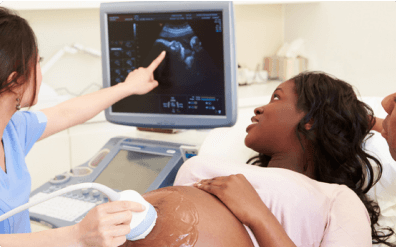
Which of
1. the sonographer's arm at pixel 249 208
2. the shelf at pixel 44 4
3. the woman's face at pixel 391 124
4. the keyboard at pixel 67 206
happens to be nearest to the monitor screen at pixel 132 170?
the keyboard at pixel 67 206

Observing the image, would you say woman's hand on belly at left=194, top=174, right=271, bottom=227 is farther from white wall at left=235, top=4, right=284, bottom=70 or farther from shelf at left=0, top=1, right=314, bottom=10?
white wall at left=235, top=4, right=284, bottom=70

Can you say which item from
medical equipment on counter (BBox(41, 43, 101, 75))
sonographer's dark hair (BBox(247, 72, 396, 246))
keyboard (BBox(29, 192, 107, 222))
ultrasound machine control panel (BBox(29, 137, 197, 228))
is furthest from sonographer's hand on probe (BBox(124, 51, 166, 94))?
medical equipment on counter (BBox(41, 43, 101, 75))

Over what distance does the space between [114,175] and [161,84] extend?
15.2 inches

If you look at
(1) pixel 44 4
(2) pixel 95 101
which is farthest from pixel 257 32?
(2) pixel 95 101

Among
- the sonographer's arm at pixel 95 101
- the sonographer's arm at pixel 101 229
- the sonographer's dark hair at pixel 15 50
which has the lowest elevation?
the sonographer's arm at pixel 101 229

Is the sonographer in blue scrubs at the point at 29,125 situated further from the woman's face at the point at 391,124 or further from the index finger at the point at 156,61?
the woman's face at the point at 391,124

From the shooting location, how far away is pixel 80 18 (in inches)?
110

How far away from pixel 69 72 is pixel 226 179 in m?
2.15

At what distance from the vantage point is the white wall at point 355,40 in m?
2.31

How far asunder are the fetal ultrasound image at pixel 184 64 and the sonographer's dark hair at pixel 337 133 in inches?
13.3

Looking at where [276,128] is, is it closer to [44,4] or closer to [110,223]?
[110,223]

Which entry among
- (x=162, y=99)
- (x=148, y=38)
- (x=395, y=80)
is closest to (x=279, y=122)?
(x=162, y=99)

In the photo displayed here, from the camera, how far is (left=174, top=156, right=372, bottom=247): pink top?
936 mm

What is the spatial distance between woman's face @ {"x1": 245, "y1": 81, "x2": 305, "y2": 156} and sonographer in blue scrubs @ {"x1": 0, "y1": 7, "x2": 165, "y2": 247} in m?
0.47
